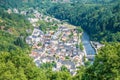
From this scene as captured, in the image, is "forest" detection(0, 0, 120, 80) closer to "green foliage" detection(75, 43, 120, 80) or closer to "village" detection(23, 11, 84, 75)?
"green foliage" detection(75, 43, 120, 80)

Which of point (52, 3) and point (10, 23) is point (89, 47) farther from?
point (52, 3)

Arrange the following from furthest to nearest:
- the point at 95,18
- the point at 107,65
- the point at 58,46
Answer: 1. the point at 95,18
2. the point at 58,46
3. the point at 107,65

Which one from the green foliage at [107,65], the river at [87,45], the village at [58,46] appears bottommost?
the river at [87,45]

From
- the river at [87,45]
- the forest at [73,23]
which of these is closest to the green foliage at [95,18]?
the forest at [73,23]

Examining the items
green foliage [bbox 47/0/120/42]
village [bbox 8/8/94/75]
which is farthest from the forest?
village [bbox 8/8/94/75]

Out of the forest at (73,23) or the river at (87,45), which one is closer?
the forest at (73,23)

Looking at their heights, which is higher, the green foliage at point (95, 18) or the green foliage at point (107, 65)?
the green foliage at point (107, 65)

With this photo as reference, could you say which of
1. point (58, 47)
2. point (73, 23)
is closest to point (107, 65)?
point (58, 47)

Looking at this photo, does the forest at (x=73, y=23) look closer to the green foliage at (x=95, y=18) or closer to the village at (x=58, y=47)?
the green foliage at (x=95, y=18)

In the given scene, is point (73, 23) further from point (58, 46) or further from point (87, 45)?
point (58, 46)
